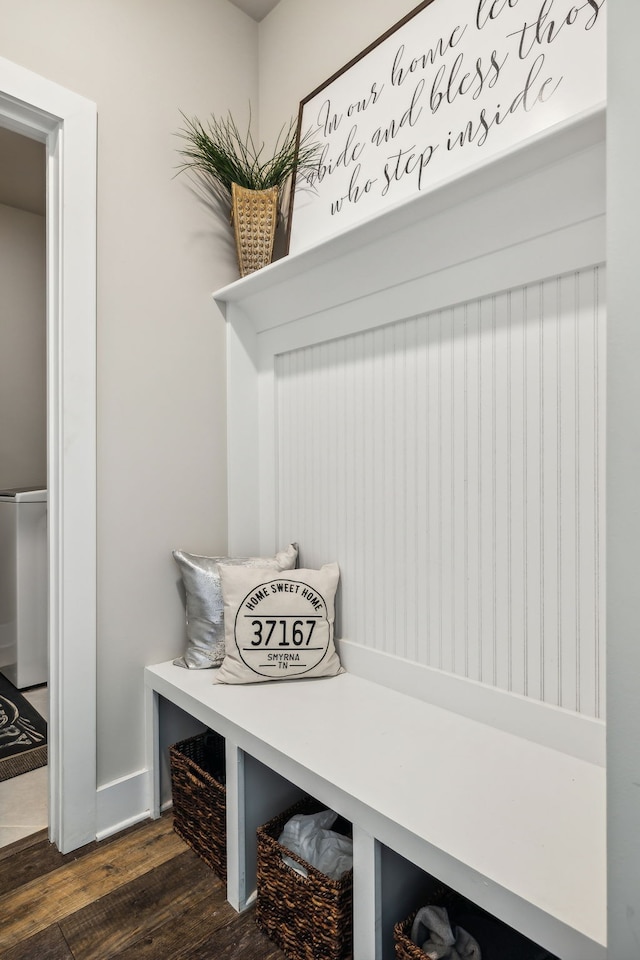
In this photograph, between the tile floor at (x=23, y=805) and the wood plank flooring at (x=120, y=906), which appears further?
the tile floor at (x=23, y=805)

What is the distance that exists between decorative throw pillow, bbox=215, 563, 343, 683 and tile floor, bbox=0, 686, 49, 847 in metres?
0.72

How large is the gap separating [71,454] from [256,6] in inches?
65.7

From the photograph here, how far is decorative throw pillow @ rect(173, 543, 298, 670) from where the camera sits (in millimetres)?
1682

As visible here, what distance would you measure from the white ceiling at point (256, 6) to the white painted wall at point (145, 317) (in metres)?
0.05

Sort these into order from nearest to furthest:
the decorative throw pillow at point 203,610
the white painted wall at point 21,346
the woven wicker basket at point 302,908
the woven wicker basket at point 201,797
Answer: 1. the woven wicker basket at point 302,908
2. the woven wicker basket at point 201,797
3. the decorative throw pillow at point 203,610
4. the white painted wall at point 21,346

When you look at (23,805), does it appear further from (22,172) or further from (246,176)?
(22,172)

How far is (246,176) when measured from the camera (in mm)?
1794

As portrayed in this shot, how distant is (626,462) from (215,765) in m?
1.54

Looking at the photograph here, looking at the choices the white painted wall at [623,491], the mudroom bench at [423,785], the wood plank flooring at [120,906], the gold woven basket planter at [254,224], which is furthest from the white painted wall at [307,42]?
the wood plank flooring at [120,906]

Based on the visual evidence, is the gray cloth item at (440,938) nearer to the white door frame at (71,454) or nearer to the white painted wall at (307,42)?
the white door frame at (71,454)

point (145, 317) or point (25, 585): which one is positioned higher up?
point (145, 317)

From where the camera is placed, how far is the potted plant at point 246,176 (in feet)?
5.72

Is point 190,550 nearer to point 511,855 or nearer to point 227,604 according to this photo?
point 227,604

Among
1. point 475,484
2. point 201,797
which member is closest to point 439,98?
point 475,484
